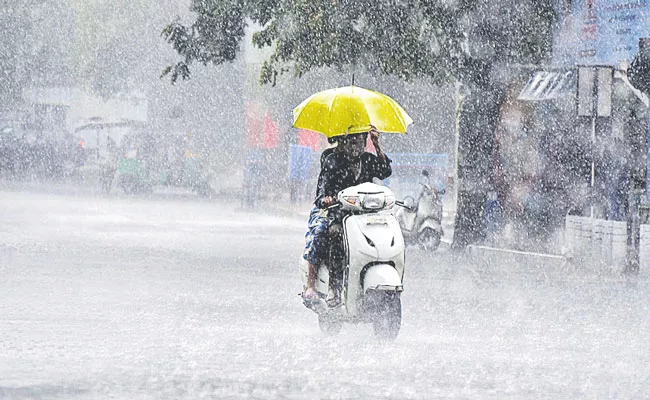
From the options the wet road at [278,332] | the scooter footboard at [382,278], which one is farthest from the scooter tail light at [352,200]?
the wet road at [278,332]

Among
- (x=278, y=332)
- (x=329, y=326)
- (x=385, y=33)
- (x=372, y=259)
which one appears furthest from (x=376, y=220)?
(x=385, y=33)

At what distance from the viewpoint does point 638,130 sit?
69.8ft

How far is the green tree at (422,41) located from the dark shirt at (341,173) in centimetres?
1033

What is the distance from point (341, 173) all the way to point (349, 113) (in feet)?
1.69

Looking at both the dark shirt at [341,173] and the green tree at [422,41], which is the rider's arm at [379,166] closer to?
the dark shirt at [341,173]

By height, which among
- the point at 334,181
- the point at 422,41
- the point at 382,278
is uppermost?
the point at 422,41

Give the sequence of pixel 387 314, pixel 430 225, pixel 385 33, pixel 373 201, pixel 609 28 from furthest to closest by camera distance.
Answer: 1. pixel 430 225
2. pixel 385 33
3. pixel 609 28
4. pixel 387 314
5. pixel 373 201

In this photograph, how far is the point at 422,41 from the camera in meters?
22.8

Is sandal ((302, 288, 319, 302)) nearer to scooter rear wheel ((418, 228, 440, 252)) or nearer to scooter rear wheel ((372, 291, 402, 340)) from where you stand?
scooter rear wheel ((372, 291, 402, 340))

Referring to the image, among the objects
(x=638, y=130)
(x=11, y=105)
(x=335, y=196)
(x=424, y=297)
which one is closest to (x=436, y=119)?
(x=638, y=130)

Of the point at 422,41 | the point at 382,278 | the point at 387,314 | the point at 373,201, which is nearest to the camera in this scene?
the point at 382,278

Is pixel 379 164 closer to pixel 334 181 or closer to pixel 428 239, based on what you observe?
pixel 334 181

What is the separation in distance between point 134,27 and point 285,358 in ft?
204

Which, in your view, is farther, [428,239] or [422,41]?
[428,239]
